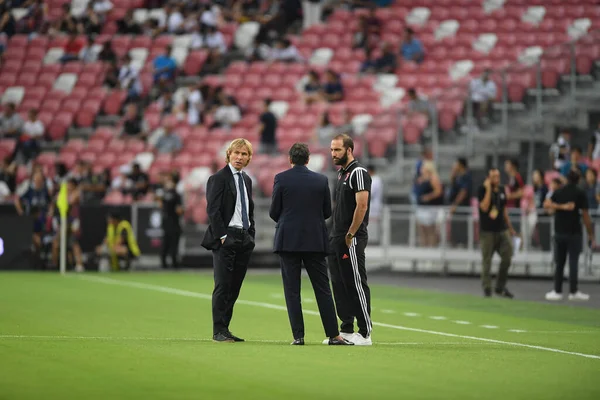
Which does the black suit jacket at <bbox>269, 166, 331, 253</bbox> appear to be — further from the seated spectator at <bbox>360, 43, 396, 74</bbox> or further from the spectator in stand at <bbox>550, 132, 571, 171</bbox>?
the seated spectator at <bbox>360, 43, 396, 74</bbox>

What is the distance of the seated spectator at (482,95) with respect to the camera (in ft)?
95.4

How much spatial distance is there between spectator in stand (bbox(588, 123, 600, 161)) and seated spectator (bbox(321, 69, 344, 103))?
27.4ft

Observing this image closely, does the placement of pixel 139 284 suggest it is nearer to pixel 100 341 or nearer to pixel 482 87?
pixel 482 87

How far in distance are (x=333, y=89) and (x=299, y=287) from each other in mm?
21764

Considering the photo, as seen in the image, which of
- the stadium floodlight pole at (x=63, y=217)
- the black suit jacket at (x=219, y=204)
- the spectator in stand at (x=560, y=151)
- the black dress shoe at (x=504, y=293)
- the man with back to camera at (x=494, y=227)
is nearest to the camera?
the black suit jacket at (x=219, y=204)

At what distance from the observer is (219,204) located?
13422 millimetres

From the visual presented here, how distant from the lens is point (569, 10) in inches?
1385

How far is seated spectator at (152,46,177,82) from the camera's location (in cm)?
3784

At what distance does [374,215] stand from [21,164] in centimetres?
1120

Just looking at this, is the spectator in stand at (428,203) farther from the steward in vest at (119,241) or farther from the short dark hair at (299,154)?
the short dark hair at (299,154)

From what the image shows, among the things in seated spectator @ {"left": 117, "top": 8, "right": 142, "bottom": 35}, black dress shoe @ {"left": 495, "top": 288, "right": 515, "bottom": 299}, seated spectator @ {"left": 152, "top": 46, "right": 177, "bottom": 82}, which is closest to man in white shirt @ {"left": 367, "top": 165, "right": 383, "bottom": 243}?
black dress shoe @ {"left": 495, "top": 288, "right": 515, "bottom": 299}

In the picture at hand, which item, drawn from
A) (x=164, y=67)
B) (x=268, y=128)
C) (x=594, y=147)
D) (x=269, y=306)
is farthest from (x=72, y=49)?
(x=269, y=306)

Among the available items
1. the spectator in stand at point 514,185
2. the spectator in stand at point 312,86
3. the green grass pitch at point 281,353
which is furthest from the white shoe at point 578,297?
the spectator in stand at point 312,86

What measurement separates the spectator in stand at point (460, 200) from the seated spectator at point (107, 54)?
556 inches
